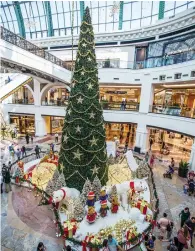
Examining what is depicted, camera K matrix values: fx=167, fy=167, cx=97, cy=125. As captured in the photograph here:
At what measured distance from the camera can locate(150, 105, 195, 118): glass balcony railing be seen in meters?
12.4

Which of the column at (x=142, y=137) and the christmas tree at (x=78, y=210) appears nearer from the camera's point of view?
the christmas tree at (x=78, y=210)

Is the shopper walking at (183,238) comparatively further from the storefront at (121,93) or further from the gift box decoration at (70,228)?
the storefront at (121,93)

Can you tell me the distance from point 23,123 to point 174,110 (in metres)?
18.5

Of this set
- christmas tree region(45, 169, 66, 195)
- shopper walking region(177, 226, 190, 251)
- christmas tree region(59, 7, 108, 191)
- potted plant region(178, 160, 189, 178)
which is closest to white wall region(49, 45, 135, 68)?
potted plant region(178, 160, 189, 178)

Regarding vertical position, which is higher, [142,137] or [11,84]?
[11,84]

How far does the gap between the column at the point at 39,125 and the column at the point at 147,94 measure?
39.7 feet

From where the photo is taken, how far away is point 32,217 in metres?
7.15

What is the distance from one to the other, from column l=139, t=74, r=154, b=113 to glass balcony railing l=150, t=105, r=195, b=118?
48 centimetres

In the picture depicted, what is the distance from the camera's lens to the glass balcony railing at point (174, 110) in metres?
12.4

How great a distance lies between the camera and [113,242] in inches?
192

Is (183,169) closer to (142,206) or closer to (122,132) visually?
(142,206)

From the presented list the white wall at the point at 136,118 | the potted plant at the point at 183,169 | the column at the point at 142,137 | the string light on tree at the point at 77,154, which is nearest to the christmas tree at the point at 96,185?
the string light on tree at the point at 77,154

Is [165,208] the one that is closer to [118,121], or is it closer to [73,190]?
[73,190]

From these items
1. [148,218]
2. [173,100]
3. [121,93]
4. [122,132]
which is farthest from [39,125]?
[148,218]
